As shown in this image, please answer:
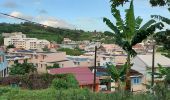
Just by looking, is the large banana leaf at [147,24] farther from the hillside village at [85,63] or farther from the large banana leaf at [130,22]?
the hillside village at [85,63]

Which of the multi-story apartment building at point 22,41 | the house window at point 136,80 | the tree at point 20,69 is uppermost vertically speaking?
the multi-story apartment building at point 22,41

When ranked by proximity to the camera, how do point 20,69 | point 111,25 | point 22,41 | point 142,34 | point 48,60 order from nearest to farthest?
point 142,34, point 111,25, point 20,69, point 48,60, point 22,41

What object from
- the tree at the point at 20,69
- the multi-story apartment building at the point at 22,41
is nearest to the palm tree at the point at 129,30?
the tree at the point at 20,69

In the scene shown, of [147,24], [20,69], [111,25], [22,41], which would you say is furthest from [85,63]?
[22,41]

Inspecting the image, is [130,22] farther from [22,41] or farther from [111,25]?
[22,41]

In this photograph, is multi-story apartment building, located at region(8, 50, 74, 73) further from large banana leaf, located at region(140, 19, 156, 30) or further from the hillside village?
large banana leaf, located at region(140, 19, 156, 30)

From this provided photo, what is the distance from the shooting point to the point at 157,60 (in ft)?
160

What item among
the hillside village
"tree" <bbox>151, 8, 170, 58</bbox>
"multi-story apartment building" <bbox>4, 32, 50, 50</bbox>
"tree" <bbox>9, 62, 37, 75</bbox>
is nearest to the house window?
the hillside village

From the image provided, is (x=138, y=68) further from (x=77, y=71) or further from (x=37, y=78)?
(x=37, y=78)

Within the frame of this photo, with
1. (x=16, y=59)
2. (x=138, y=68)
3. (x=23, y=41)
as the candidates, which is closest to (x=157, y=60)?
(x=138, y=68)

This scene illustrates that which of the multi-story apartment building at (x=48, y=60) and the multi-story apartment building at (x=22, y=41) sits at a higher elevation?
the multi-story apartment building at (x=22, y=41)

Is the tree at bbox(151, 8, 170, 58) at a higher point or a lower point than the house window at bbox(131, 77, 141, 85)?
higher

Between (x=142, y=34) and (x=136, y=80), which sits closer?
(x=142, y=34)

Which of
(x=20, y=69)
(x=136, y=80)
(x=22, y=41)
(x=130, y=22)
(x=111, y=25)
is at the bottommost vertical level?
(x=136, y=80)
